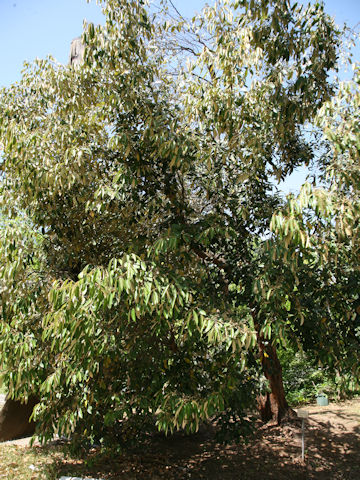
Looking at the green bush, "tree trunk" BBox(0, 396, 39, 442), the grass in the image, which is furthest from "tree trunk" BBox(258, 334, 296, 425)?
"tree trunk" BBox(0, 396, 39, 442)

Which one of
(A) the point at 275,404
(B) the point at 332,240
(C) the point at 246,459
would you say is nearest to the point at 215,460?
(C) the point at 246,459

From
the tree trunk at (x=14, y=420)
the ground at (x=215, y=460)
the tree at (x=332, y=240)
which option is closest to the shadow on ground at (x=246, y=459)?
the ground at (x=215, y=460)

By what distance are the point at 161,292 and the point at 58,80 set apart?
2.58 metres

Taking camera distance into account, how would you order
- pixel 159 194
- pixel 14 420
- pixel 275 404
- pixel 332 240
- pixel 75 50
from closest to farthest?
1. pixel 332 240
2. pixel 159 194
3. pixel 75 50
4. pixel 275 404
5. pixel 14 420

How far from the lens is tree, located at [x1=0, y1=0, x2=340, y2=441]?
12.1 feet

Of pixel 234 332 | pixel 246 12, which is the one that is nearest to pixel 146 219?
pixel 234 332

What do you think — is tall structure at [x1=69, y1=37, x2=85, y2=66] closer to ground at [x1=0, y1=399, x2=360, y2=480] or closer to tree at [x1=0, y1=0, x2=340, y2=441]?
tree at [x1=0, y1=0, x2=340, y2=441]

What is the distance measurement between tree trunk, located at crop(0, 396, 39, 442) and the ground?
0.22m

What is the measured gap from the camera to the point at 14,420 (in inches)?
264

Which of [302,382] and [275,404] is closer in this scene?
[275,404]

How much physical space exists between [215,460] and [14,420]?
10.6 feet

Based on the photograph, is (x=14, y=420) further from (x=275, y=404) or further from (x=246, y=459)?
(x=275, y=404)

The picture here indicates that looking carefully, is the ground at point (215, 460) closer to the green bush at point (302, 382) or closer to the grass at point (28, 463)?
the grass at point (28, 463)

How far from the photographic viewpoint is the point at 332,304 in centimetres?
388
